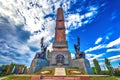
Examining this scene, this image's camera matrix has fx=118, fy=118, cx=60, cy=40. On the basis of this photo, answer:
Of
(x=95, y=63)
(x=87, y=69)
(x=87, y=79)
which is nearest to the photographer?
(x=87, y=79)

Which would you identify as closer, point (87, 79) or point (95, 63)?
point (87, 79)

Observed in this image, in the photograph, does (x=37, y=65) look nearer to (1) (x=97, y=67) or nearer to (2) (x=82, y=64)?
(2) (x=82, y=64)

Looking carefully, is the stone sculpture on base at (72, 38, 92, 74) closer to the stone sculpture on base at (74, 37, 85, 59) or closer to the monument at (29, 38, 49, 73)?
the stone sculpture on base at (74, 37, 85, 59)

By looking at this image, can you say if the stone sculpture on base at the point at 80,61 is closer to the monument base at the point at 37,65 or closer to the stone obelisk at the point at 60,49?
the stone obelisk at the point at 60,49

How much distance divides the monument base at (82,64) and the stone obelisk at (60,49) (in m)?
1.57

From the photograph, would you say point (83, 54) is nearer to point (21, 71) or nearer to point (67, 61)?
point (67, 61)

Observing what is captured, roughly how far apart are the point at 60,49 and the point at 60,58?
2.28 meters

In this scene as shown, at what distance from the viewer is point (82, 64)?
24.7m

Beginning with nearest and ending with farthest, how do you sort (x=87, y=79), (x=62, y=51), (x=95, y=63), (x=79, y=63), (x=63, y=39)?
(x=87, y=79), (x=79, y=63), (x=62, y=51), (x=63, y=39), (x=95, y=63)

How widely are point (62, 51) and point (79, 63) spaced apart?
483 centimetres

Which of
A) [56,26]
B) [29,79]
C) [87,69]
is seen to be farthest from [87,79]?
[56,26]

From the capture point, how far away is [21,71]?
1142 inches

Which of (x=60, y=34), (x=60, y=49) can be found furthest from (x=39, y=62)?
(x=60, y=34)

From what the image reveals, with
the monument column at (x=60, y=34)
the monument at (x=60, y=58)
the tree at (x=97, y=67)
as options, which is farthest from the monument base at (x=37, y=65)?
the tree at (x=97, y=67)
